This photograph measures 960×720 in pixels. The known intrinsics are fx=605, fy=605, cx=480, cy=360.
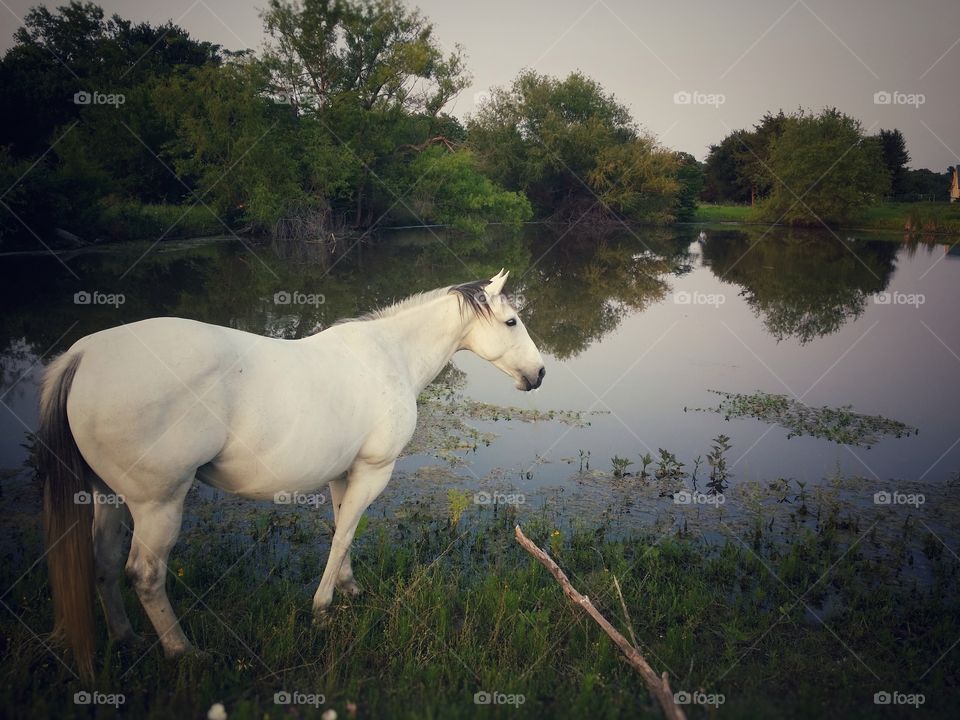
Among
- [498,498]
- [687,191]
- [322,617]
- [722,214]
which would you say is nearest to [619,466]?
[498,498]

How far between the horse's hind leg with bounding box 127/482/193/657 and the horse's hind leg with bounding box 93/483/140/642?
25 cm

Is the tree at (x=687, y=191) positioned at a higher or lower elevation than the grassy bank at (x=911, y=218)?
higher

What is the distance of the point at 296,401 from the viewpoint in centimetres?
344

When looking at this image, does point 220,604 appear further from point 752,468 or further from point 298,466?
point 752,468

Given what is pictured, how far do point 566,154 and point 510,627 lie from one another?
46.5 meters

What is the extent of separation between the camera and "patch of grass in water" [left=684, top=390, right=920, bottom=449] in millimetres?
8055

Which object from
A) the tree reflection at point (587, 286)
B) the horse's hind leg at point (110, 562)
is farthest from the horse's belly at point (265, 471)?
the tree reflection at point (587, 286)

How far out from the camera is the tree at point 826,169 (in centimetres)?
4384

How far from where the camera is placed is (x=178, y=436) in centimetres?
305

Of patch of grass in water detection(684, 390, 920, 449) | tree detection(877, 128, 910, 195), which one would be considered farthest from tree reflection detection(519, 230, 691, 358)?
tree detection(877, 128, 910, 195)

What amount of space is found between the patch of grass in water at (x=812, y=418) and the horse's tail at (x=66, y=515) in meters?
7.89

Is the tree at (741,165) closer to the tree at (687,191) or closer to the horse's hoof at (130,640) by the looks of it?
the tree at (687,191)

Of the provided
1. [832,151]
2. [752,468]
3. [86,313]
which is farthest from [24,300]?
[832,151]

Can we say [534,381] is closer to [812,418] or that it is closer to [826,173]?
[812,418]
